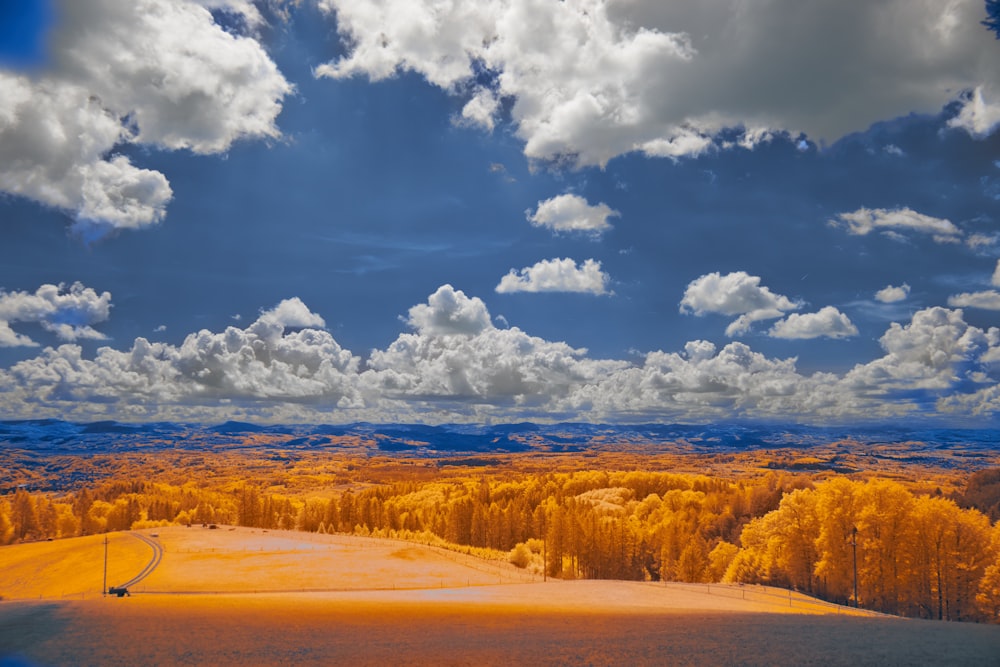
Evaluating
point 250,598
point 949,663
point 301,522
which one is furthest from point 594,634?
point 301,522

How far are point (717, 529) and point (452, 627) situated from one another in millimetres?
97855

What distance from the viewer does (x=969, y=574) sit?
6806 centimetres

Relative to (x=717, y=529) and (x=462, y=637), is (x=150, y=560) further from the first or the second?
(x=717, y=529)

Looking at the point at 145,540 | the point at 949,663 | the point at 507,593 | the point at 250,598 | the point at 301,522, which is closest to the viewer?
the point at 949,663

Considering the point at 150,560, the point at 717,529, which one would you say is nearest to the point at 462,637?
the point at 150,560

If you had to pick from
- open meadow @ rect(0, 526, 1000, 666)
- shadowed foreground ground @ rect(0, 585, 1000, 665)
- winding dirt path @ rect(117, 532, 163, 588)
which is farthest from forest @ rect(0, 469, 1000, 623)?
winding dirt path @ rect(117, 532, 163, 588)

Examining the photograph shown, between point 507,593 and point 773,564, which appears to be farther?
point 773,564

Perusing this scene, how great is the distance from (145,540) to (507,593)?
239 ft

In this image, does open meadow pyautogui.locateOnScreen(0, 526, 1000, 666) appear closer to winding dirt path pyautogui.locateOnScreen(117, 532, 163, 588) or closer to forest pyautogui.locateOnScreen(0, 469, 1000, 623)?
winding dirt path pyautogui.locateOnScreen(117, 532, 163, 588)

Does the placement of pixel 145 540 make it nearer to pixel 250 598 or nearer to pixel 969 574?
pixel 250 598

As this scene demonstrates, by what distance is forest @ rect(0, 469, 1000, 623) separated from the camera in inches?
2726

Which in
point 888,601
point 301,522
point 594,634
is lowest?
point 301,522

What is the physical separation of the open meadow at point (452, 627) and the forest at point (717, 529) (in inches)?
573

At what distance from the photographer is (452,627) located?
4475 cm
